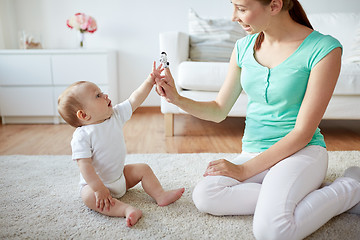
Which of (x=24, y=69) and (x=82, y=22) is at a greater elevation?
(x=82, y=22)

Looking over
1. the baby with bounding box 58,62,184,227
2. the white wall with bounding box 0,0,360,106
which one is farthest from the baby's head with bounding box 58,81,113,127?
the white wall with bounding box 0,0,360,106

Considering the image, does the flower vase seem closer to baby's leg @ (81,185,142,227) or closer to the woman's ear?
baby's leg @ (81,185,142,227)

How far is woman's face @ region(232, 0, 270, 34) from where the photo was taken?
0.92 m

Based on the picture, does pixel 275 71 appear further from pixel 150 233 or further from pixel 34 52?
pixel 34 52

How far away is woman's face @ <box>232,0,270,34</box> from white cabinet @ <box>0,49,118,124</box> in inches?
68.5

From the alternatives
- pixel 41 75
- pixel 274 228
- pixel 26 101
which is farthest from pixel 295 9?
pixel 26 101

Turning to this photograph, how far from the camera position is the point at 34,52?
2.42m

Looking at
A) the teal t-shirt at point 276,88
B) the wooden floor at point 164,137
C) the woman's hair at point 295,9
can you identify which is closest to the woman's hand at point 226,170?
the teal t-shirt at point 276,88

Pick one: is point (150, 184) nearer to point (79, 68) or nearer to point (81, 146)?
point (81, 146)

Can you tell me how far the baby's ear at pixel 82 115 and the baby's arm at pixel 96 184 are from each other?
→ 0.13 meters

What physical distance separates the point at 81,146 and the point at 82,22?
1.97m

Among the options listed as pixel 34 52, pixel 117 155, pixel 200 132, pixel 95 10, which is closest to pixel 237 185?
pixel 117 155

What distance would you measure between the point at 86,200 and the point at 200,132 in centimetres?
128

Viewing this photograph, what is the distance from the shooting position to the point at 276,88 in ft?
3.34
